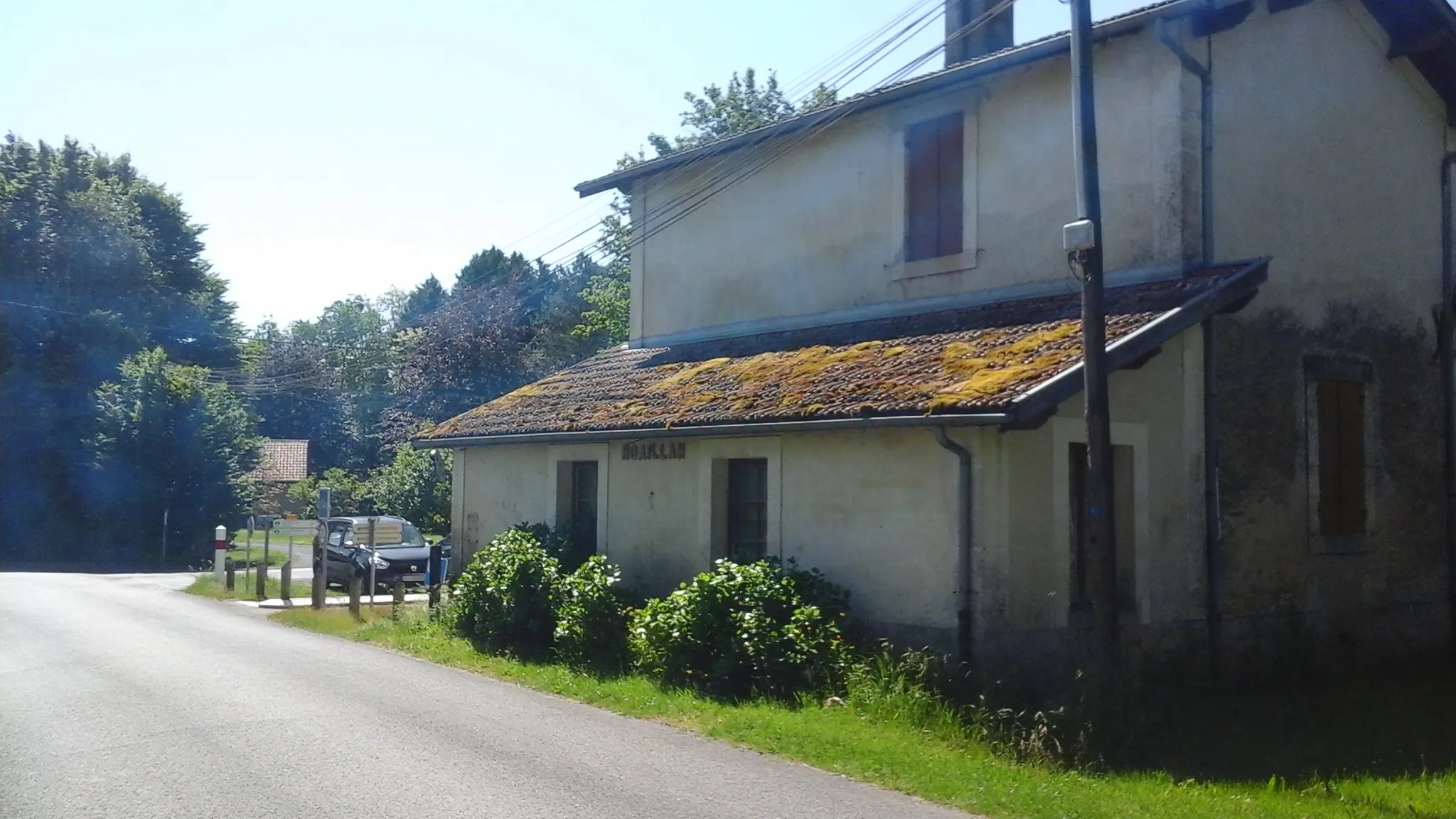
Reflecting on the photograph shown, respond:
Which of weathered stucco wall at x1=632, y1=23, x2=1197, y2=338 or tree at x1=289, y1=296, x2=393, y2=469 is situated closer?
weathered stucco wall at x1=632, y1=23, x2=1197, y2=338

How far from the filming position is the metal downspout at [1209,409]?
11.9 meters

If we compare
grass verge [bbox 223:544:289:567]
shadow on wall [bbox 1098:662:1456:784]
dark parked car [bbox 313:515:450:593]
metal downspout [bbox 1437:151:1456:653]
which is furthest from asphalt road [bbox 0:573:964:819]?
grass verge [bbox 223:544:289:567]

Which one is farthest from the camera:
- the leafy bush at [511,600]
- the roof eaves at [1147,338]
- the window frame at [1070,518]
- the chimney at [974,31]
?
the chimney at [974,31]

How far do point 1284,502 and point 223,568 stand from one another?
1983 cm

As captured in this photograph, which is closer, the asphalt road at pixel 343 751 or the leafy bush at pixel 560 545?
the asphalt road at pixel 343 751

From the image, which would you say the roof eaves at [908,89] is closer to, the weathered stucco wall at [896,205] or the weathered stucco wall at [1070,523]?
the weathered stucco wall at [896,205]

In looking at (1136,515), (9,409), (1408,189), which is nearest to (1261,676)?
(1136,515)

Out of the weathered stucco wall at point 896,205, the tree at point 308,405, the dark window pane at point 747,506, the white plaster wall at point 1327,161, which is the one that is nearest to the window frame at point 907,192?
the weathered stucco wall at point 896,205

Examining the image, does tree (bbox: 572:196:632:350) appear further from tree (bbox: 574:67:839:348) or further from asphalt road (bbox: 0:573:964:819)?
asphalt road (bbox: 0:573:964:819)

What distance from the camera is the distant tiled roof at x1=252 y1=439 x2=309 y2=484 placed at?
179 ft

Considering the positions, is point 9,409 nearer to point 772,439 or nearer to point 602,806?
point 772,439

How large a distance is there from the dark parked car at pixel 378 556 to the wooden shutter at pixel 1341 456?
553 inches

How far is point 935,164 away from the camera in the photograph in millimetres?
14680

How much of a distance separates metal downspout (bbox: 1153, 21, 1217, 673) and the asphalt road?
18.2 feet
